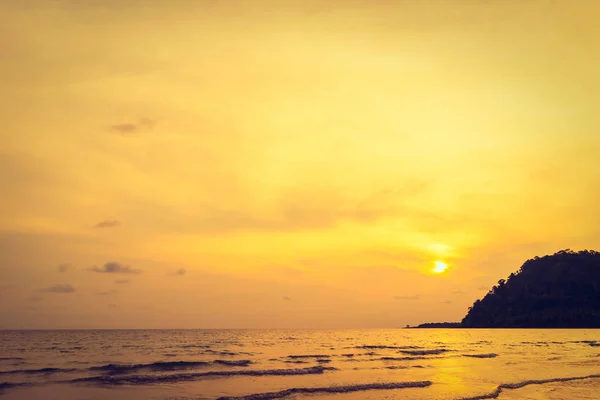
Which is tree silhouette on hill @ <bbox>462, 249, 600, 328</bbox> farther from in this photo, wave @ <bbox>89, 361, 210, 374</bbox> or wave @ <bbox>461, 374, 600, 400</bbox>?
wave @ <bbox>89, 361, 210, 374</bbox>

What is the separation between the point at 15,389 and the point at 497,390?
100ft

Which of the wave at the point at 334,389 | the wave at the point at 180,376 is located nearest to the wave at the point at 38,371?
the wave at the point at 180,376

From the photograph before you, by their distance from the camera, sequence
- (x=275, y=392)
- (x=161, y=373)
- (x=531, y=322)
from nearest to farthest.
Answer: (x=275, y=392) < (x=161, y=373) < (x=531, y=322)

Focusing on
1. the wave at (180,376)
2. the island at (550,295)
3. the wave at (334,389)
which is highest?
the island at (550,295)

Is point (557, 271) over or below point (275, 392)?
over

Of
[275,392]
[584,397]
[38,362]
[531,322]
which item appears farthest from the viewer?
[531,322]

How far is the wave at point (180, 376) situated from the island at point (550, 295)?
15122cm

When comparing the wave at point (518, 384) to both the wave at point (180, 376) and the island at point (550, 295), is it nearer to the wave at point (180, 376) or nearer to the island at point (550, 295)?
the wave at point (180, 376)

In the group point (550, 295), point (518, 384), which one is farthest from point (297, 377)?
point (550, 295)

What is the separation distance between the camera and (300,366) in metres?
43.1

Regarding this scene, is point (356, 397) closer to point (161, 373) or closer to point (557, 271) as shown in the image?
point (161, 373)

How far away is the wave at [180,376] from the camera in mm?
34250

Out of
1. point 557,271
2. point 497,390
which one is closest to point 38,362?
point 497,390

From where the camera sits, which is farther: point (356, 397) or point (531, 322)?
point (531, 322)
